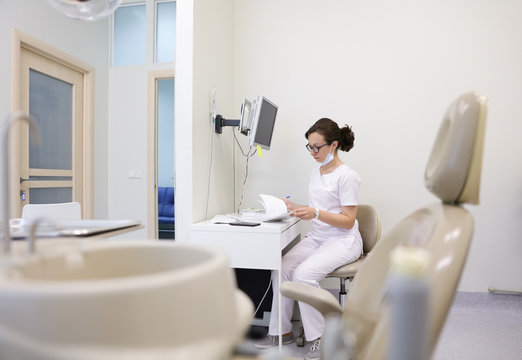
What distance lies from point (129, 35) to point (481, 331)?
13.5 feet

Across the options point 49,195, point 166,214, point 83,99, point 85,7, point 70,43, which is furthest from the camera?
point 166,214

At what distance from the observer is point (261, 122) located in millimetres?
2402

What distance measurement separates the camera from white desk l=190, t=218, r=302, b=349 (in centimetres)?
195

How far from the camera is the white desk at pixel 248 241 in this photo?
6.41 ft

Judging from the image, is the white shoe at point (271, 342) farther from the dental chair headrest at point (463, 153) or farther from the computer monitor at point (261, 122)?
the dental chair headrest at point (463, 153)

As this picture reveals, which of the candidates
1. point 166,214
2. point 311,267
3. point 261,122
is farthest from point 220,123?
point 166,214

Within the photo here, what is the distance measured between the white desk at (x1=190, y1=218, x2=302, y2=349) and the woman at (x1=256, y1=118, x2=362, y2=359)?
0.52 feet

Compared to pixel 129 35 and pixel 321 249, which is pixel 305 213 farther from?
pixel 129 35

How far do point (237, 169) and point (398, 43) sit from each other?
1.54 meters

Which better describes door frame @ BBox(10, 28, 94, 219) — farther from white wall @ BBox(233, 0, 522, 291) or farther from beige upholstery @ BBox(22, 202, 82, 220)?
white wall @ BBox(233, 0, 522, 291)

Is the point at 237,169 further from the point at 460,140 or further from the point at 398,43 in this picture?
the point at 460,140

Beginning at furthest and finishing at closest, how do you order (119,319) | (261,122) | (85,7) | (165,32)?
(165,32) → (261,122) → (85,7) → (119,319)

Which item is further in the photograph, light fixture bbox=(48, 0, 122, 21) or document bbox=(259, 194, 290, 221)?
document bbox=(259, 194, 290, 221)

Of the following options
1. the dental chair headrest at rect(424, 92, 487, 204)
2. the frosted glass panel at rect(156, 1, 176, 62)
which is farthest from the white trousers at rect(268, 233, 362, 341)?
the frosted glass panel at rect(156, 1, 176, 62)
